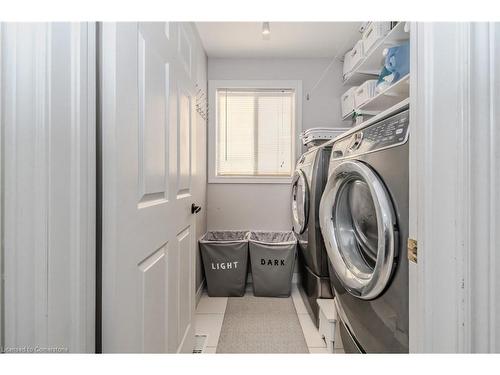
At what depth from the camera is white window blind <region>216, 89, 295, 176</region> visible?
257 cm

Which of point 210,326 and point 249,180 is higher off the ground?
point 249,180

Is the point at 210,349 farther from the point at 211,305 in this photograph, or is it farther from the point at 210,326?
the point at 211,305

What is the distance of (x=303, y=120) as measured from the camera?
8.30 feet

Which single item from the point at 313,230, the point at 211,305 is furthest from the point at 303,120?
the point at 211,305

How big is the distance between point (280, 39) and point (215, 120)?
0.92 meters

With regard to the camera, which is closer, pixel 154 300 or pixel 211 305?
pixel 154 300

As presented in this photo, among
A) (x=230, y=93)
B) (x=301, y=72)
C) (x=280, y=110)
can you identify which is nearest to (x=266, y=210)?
(x=280, y=110)

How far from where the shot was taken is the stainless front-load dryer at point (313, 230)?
166cm

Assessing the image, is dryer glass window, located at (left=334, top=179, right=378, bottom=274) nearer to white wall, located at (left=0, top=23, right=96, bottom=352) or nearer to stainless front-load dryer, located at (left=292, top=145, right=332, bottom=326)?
stainless front-load dryer, located at (left=292, top=145, right=332, bottom=326)

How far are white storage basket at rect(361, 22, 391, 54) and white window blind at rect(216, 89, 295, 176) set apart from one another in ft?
2.89

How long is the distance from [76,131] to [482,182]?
85cm

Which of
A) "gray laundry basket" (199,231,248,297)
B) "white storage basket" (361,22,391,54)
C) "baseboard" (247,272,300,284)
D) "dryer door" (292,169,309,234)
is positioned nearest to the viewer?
"white storage basket" (361,22,391,54)

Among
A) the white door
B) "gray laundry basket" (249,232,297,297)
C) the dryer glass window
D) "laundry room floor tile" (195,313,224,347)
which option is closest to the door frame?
the dryer glass window

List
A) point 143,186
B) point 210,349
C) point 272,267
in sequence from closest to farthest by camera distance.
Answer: point 143,186 → point 210,349 → point 272,267
